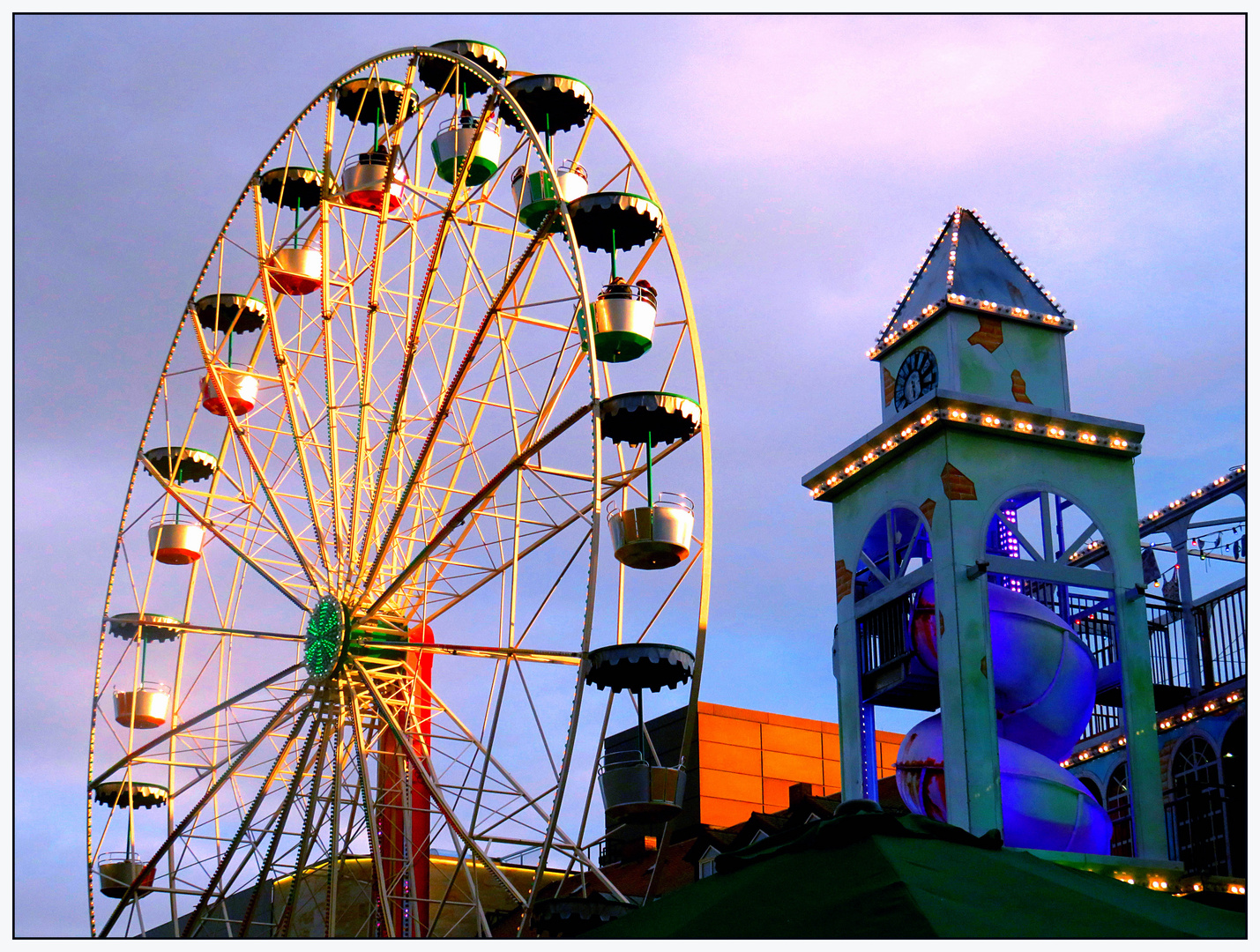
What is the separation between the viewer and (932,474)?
711 inches

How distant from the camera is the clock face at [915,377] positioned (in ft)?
62.3

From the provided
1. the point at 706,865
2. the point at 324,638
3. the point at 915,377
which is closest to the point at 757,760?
the point at 706,865

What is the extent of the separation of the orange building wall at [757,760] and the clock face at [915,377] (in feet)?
52.7

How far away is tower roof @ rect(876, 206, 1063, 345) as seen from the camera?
19281 mm

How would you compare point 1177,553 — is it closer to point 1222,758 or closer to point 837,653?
point 1222,758

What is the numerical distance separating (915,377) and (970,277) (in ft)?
4.41

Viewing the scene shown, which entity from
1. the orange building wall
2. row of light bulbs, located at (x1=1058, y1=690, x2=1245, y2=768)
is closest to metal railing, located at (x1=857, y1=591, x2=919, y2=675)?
row of light bulbs, located at (x1=1058, y1=690, x2=1245, y2=768)

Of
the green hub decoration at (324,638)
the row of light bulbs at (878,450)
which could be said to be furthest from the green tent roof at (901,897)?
the green hub decoration at (324,638)

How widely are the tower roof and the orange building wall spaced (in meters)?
16.3

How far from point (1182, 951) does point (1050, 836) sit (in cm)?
670

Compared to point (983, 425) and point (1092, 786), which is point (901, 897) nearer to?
point (983, 425)

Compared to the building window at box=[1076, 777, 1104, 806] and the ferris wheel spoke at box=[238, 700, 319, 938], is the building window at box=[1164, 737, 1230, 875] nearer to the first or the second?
the building window at box=[1076, 777, 1104, 806]

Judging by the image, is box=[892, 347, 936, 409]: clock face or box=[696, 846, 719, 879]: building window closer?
box=[892, 347, 936, 409]: clock face

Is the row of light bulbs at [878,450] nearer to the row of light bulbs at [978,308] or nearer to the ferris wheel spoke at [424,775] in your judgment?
the row of light bulbs at [978,308]
